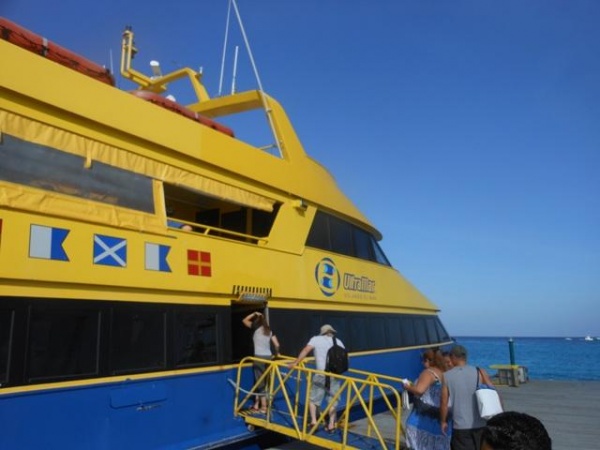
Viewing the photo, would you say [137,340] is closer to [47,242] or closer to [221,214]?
[47,242]

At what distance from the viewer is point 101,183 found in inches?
223

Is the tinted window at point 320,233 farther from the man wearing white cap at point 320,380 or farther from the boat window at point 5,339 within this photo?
the boat window at point 5,339

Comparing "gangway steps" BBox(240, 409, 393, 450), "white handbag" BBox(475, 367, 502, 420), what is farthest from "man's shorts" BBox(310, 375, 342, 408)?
"white handbag" BBox(475, 367, 502, 420)

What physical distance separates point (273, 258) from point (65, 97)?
3.67m

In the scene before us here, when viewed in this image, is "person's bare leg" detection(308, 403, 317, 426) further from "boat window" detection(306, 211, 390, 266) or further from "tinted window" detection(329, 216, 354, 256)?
"tinted window" detection(329, 216, 354, 256)

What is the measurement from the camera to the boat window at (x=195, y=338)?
6.01 m

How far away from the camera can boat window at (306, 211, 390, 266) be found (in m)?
8.88

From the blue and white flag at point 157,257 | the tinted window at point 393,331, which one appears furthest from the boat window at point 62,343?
the tinted window at point 393,331

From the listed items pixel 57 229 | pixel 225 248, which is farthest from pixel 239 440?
pixel 57 229

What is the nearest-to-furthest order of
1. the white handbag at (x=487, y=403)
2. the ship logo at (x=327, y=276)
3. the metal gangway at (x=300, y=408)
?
the white handbag at (x=487, y=403), the metal gangway at (x=300, y=408), the ship logo at (x=327, y=276)

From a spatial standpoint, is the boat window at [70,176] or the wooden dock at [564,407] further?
the wooden dock at [564,407]

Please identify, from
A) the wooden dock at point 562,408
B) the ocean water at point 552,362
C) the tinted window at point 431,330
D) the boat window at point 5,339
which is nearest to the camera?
the boat window at point 5,339

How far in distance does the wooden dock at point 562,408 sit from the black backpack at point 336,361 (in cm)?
134

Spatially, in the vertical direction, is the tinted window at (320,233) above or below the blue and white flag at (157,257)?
above
